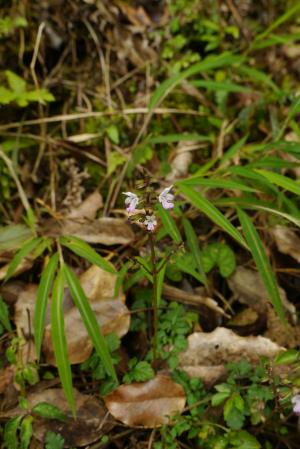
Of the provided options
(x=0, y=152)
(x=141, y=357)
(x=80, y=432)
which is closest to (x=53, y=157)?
(x=0, y=152)

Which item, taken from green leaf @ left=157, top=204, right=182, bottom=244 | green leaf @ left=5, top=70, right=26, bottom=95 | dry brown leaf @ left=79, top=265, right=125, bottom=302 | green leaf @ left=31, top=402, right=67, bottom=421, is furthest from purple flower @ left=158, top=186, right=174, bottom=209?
green leaf @ left=5, top=70, right=26, bottom=95

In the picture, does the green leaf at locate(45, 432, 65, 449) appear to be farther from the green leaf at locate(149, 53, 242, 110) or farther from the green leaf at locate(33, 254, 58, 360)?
the green leaf at locate(149, 53, 242, 110)

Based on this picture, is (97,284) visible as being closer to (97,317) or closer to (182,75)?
(97,317)

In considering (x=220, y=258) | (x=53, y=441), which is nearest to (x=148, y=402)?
(x=53, y=441)

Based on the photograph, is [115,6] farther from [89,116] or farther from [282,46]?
[282,46]

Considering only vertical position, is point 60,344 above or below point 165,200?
below

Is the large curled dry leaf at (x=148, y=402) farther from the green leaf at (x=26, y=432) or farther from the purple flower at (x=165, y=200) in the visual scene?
the purple flower at (x=165, y=200)
